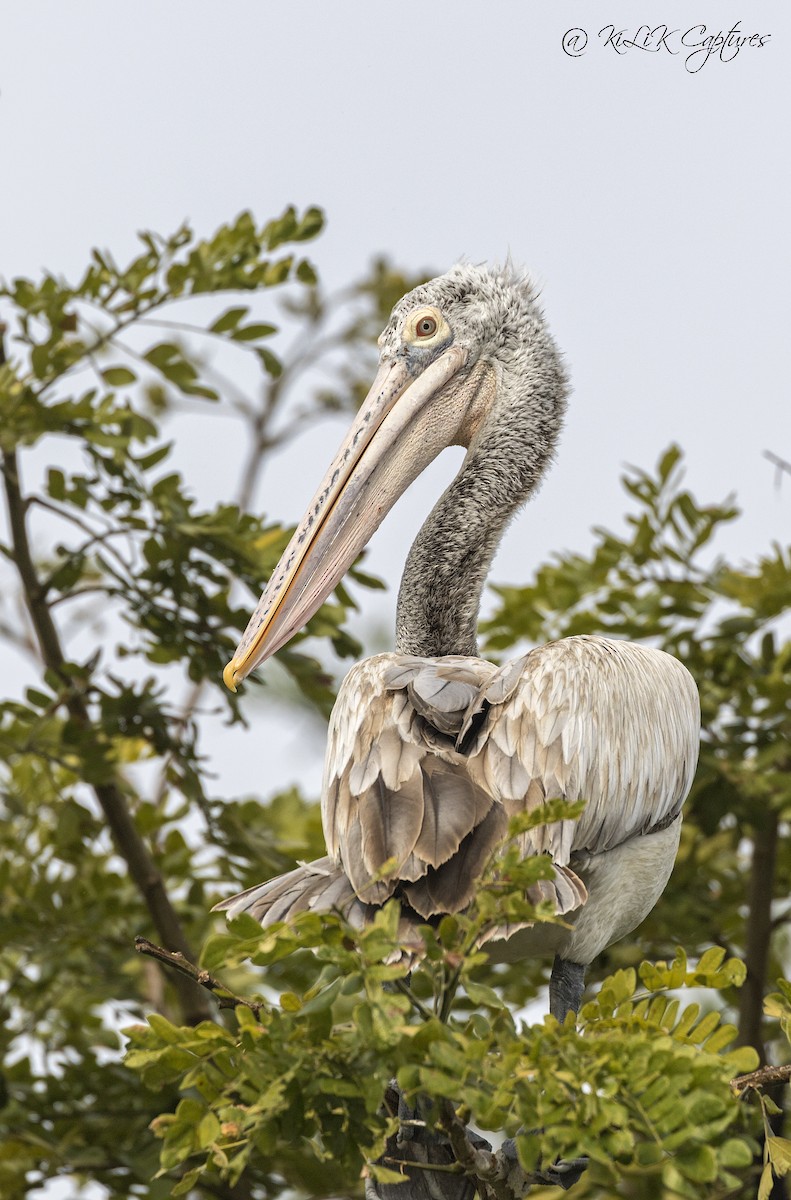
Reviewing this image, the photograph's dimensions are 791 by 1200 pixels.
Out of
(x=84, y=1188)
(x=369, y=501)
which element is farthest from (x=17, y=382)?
(x=84, y=1188)

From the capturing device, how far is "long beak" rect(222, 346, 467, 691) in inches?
149

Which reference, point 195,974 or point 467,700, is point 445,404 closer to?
point 467,700

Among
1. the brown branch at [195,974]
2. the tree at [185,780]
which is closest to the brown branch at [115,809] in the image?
the tree at [185,780]

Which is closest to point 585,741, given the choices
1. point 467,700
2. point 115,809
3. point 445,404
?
point 467,700

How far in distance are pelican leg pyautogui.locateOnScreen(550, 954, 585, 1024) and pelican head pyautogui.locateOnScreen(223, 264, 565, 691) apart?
120 cm

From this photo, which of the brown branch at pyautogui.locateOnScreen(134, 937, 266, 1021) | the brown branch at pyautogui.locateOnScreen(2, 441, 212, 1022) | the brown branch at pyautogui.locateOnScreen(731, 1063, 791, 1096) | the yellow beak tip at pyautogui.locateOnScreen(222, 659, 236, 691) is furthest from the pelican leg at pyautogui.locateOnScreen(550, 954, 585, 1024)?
the brown branch at pyautogui.locateOnScreen(2, 441, 212, 1022)

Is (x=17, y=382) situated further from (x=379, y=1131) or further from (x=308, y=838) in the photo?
(x=379, y=1131)

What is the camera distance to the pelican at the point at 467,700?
114 inches

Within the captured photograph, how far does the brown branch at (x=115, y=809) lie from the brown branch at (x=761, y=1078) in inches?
90.2

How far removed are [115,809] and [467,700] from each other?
5.71 ft

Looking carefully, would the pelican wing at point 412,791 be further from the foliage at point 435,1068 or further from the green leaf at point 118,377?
the green leaf at point 118,377

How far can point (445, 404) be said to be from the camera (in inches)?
172

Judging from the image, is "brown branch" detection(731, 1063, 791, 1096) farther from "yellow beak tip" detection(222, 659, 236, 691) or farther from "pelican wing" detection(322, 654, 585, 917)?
"yellow beak tip" detection(222, 659, 236, 691)

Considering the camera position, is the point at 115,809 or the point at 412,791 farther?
the point at 115,809
